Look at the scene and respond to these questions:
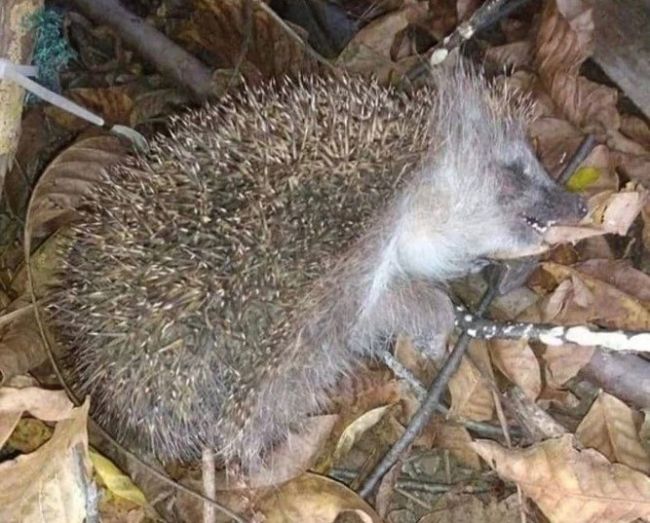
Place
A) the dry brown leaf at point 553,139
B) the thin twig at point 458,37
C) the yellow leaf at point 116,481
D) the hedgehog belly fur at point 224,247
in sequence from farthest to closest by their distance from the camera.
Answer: the dry brown leaf at point 553,139 → the thin twig at point 458,37 → the yellow leaf at point 116,481 → the hedgehog belly fur at point 224,247

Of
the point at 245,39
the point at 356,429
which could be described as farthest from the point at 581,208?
the point at 245,39

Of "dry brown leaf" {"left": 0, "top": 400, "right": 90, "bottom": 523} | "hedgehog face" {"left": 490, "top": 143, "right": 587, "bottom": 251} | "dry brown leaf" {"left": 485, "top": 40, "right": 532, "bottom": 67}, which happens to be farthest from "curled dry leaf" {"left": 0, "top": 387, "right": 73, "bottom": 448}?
"dry brown leaf" {"left": 485, "top": 40, "right": 532, "bottom": 67}

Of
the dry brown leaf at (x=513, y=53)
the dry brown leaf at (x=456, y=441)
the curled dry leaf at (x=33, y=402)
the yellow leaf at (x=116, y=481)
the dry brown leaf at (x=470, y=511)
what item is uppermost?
the curled dry leaf at (x=33, y=402)

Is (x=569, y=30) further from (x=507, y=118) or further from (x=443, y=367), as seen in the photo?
(x=443, y=367)

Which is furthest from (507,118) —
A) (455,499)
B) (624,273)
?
(455,499)

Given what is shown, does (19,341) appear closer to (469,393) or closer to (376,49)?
(469,393)

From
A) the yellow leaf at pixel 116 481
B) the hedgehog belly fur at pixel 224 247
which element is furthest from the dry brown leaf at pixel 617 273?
the yellow leaf at pixel 116 481

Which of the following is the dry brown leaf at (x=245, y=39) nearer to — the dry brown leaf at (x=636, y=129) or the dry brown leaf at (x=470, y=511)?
the dry brown leaf at (x=636, y=129)
